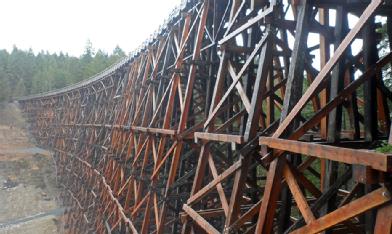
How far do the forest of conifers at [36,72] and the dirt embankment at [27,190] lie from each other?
1617 cm

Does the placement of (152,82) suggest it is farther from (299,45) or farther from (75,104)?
(75,104)

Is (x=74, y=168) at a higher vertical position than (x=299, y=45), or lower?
lower

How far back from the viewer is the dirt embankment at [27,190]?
73.5ft

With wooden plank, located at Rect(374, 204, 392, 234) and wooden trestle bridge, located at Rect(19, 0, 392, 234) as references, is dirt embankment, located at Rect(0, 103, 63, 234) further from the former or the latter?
wooden plank, located at Rect(374, 204, 392, 234)

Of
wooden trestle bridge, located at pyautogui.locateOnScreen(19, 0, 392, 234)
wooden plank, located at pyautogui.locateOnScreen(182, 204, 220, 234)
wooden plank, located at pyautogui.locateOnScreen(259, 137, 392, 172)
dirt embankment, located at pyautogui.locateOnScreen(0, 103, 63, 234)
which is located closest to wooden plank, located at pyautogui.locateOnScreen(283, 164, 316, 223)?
wooden trestle bridge, located at pyautogui.locateOnScreen(19, 0, 392, 234)

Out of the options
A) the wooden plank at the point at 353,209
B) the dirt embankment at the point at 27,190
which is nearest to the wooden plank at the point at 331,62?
the wooden plank at the point at 353,209

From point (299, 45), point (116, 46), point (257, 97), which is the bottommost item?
point (257, 97)

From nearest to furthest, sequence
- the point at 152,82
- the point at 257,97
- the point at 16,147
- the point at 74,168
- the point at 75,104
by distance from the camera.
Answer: the point at 257,97 < the point at 152,82 < the point at 74,168 < the point at 75,104 < the point at 16,147

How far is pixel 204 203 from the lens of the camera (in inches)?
271

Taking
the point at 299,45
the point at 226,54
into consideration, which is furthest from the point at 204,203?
the point at 299,45

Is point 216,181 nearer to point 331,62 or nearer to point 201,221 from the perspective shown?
point 201,221

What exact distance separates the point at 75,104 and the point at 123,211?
52.4 feet

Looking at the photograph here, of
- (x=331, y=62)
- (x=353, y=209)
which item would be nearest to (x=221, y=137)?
(x=331, y=62)

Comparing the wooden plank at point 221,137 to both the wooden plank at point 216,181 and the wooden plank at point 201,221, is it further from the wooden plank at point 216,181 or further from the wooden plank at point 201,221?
the wooden plank at point 201,221
